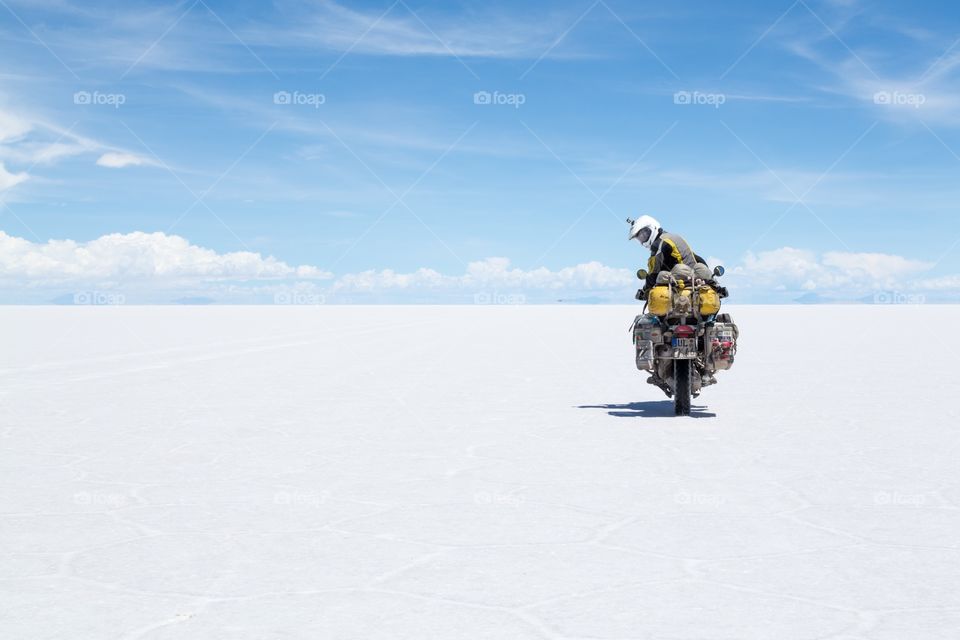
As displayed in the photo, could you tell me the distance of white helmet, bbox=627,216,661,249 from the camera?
1249 cm

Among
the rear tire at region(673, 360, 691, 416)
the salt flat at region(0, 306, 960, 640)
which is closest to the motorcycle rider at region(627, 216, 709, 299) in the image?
the rear tire at region(673, 360, 691, 416)

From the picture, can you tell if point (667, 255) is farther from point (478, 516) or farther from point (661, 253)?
point (478, 516)

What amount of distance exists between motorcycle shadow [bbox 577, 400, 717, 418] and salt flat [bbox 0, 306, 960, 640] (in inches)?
3.8

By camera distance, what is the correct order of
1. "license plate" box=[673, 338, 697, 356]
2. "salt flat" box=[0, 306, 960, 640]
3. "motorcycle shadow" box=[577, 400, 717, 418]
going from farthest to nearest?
"motorcycle shadow" box=[577, 400, 717, 418] → "license plate" box=[673, 338, 697, 356] → "salt flat" box=[0, 306, 960, 640]

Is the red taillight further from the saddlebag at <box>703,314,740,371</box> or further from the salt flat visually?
the salt flat

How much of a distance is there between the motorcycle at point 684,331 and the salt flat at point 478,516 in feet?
1.88

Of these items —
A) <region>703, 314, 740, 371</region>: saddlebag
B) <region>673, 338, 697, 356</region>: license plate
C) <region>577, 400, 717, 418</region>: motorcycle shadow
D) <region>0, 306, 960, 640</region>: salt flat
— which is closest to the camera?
<region>0, 306, 960, 640</region>: salt flat

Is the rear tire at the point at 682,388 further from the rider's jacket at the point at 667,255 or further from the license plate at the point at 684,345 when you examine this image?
the rider's jacket at the point at 667,255

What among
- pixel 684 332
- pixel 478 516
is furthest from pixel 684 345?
pixel 478 516

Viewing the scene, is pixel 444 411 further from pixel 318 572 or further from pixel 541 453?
pixel 318 572

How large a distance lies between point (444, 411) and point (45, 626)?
8.47 meters

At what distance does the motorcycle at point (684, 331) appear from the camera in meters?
12.1

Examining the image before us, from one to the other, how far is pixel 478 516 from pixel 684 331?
6147 mm

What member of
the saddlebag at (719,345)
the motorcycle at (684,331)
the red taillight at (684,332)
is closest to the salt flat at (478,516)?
the motorcycle at (684,331)
